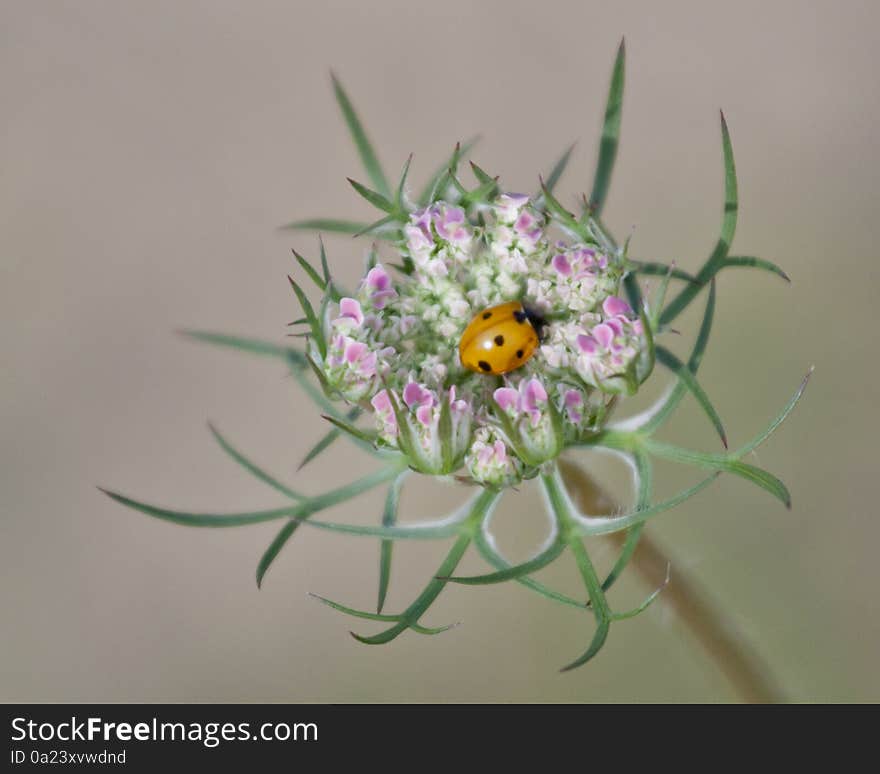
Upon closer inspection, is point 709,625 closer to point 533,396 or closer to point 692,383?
point 692,383

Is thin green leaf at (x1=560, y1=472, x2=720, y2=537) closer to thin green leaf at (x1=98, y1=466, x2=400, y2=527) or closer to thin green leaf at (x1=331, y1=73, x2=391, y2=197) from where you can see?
thin green leaf at (x1=98, y1=466, x2=400, y2=527)

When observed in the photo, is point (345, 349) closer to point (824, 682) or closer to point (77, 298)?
point (824, 682)

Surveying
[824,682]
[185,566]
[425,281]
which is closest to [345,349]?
[425,281]

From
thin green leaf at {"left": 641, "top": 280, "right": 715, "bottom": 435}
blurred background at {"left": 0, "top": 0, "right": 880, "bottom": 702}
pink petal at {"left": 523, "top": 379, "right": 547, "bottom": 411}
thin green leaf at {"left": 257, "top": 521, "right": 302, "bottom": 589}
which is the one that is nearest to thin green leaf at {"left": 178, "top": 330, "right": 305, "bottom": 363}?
thin green leaf at {"left": 257, "top": 521, "right": 302, "bottom": 589}

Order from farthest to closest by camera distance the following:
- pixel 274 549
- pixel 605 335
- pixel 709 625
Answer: pixel 709 625 → pixel 274 549 → pixel 605 335

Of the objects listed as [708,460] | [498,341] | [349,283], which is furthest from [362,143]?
[349,283]

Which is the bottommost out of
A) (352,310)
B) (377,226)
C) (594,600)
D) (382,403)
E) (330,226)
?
(594,600)

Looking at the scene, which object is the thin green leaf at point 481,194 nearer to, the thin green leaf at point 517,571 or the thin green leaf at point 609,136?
the thin green leaf at point 609,136
